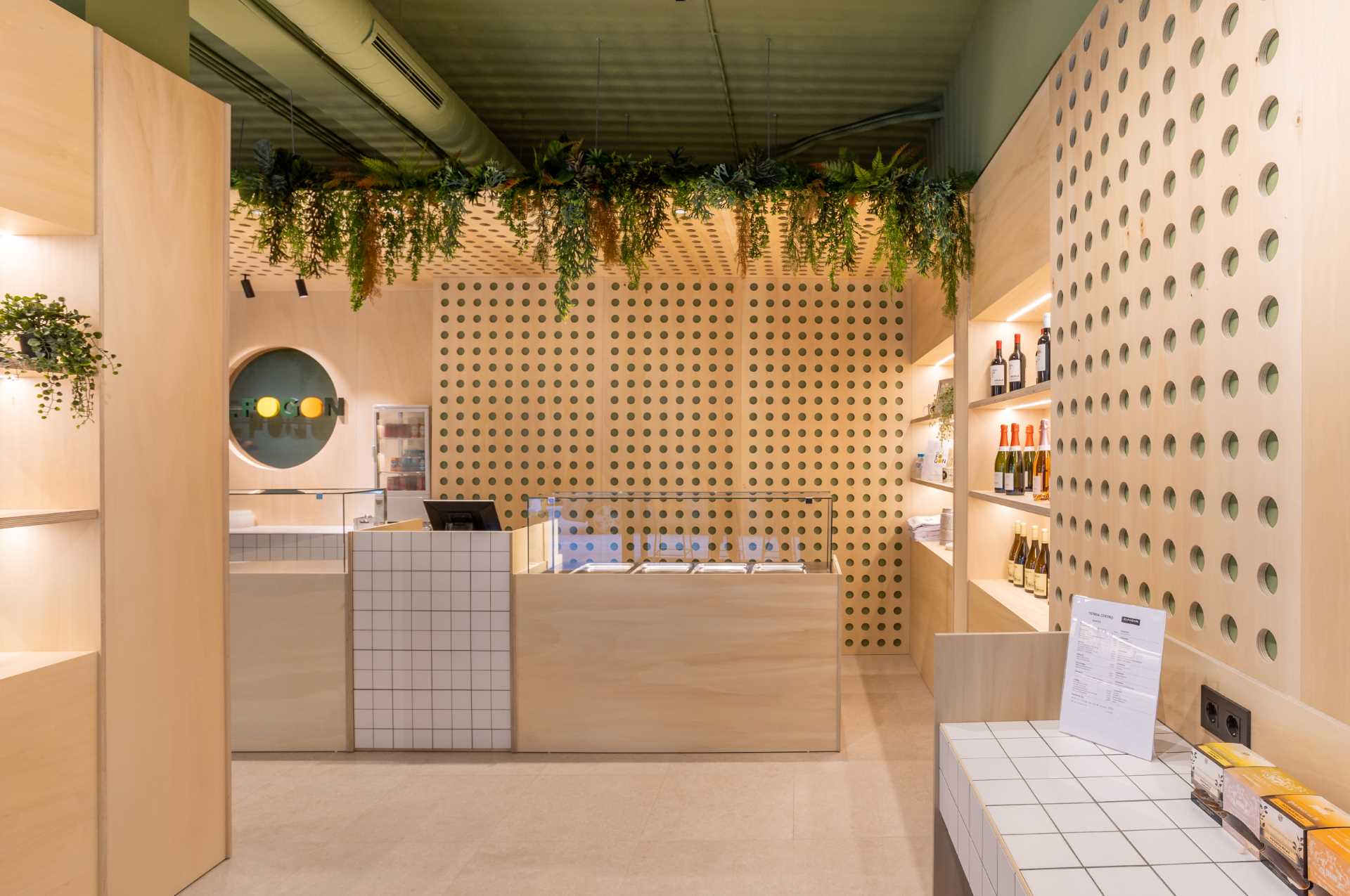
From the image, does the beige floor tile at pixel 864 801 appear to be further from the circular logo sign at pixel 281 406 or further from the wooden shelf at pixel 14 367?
the circular logo sign at pixel 281 406

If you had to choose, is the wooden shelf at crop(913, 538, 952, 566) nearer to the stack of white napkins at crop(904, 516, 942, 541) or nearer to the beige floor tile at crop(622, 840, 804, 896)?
the stack of white napkins at crop(904, 516, 942, 541)

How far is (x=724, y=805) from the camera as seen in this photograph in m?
3.33

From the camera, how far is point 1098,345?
2.34 meters

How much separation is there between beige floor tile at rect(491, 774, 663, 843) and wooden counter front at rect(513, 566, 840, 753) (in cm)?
34

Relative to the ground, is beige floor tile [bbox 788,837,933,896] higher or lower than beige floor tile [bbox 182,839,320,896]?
higher

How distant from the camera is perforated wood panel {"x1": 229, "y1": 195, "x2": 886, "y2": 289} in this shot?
4.47 metres

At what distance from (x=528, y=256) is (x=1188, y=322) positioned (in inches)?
167

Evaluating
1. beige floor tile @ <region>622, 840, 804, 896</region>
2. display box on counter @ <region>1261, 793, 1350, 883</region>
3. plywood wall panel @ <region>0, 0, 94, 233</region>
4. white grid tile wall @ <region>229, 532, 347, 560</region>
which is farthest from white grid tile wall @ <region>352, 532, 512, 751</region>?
display box on counter @ <region>1261, 793, 1350, 883</region>

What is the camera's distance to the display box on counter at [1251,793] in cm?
130

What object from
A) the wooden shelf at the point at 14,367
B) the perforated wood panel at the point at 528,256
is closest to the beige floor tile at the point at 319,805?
the wooden shelf at the point at 14,367

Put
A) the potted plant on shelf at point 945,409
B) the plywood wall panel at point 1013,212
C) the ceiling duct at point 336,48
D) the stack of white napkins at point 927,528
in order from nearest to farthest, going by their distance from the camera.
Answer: the plywood wall panel at point 1013,212
the ceiling duct at point 336,48
the potted plant on shelf at point 945,409
the stack of white napkins at point 927,528

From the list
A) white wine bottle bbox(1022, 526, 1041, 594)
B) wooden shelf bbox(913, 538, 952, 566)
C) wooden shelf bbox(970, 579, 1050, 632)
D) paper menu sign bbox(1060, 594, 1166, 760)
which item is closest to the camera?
paper menu sign bbox(1060, 594, 1166, 760)

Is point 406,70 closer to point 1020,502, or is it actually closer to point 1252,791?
point 1020,502

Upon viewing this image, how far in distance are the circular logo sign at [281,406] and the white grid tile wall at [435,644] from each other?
3.49 meters
